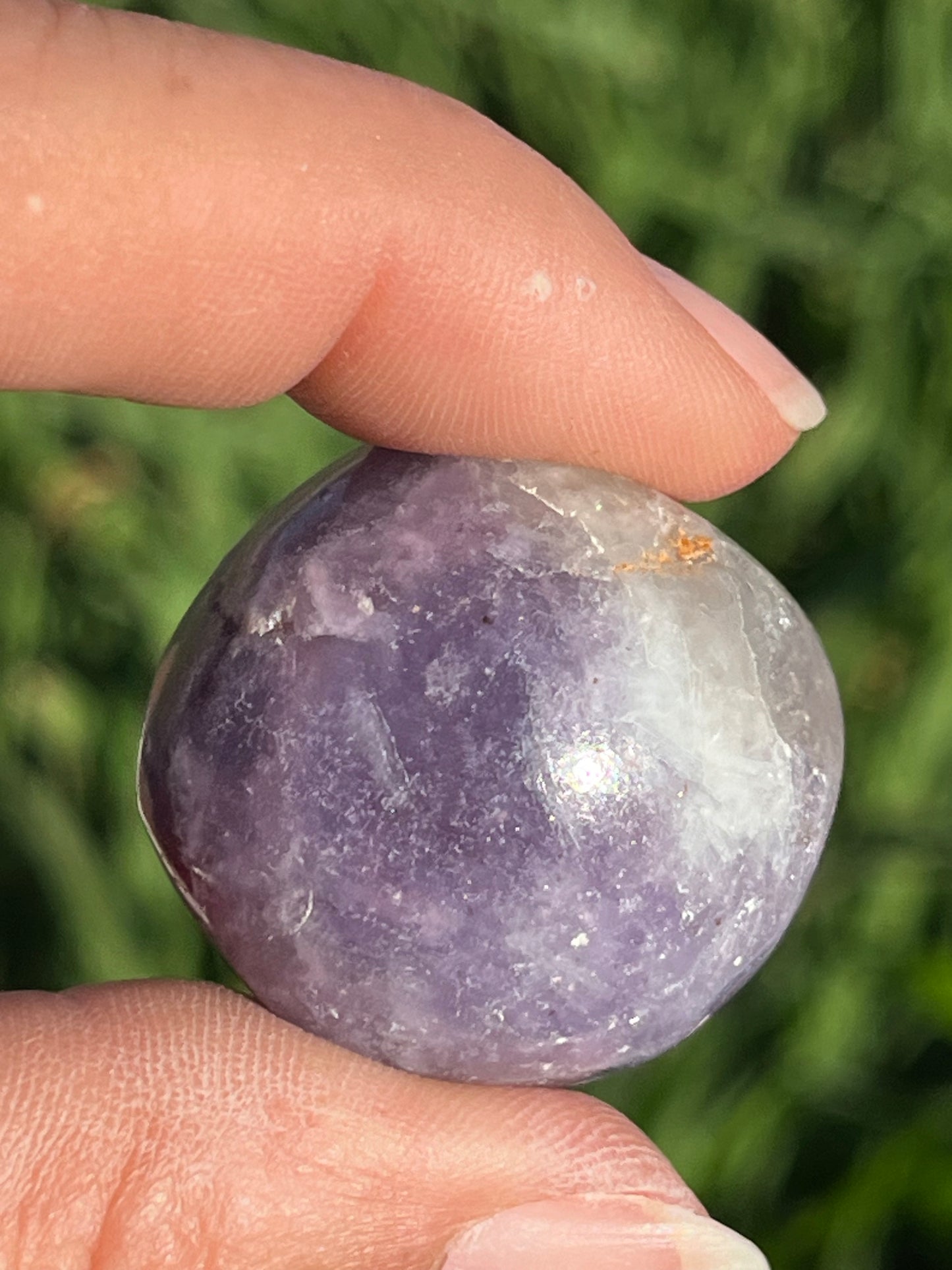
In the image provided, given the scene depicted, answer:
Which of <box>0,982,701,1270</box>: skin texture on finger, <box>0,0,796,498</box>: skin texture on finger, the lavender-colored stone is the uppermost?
<box>0,0,796,498</box>: skin texture on finger

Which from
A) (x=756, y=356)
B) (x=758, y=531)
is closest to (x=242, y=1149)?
(x=756, y=356)

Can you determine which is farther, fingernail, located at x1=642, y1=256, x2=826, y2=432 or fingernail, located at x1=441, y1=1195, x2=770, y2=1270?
fingernail, located at x1=642, y1=256, x2=826, y2=432

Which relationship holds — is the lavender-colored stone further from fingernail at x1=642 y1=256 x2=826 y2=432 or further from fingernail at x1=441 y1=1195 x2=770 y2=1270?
fingernail at x1=642 y1=256 x2=826 y2=432

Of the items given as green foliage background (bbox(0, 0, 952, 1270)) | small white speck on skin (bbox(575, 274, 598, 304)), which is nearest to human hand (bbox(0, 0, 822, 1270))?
small white speck on skin (bbox(575, 274, 598, 304))

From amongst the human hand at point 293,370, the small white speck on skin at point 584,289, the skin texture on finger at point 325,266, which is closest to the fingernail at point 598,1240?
the human hand at point 293,370

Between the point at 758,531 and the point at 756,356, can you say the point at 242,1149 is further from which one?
the point at 758,531

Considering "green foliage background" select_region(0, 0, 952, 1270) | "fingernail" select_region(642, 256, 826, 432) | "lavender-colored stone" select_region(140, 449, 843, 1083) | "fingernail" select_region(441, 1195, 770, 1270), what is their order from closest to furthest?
"lavender-colored stone" select_region(140, 449, 843, 1083), "fingernail" select_region(441, 1195, 770, 1270), "fingernail" select_region(642, 256, 826, 432), "green foliage background" select_region(0, 0, 952, 1270)

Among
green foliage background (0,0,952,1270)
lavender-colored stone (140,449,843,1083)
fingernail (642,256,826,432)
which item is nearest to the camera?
lavender-colored stone (140,449,843,1083)
